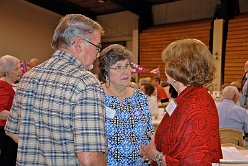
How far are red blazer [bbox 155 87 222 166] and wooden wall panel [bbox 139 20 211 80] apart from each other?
9.13 metres

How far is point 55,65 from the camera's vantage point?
1512 mm

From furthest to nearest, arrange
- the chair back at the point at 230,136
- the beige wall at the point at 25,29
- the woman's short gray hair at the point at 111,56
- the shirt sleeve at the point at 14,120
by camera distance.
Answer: the beige wall at the point at 25,29
the chair back at the point at 230,136
the woman's short gray hair at the point at 111,56
the shirt sleeve at the point at 14,120

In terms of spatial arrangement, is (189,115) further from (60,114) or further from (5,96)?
(5,96)

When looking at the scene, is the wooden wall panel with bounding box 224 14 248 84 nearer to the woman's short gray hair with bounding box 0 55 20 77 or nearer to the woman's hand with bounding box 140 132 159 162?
the woman's short gray hair with bounding box 0 55 20 77

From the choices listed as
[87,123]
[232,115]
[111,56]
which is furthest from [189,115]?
[232,115]

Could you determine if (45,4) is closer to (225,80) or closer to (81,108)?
(225,80)

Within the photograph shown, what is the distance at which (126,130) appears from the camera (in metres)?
2.23

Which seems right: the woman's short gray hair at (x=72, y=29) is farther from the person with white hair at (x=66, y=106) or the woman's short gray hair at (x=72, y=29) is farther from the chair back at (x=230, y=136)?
the chair back at (x=230, y=136)

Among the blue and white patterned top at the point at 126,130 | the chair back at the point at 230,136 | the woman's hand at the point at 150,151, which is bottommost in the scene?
the woman's hand at the point at 150,151

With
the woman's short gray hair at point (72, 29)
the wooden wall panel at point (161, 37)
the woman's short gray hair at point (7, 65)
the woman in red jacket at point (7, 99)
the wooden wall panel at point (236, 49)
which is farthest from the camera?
the wooden wall panel at point (161, 37)

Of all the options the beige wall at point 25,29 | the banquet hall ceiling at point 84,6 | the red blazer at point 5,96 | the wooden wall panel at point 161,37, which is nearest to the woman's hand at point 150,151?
the red blazer at point 5,96

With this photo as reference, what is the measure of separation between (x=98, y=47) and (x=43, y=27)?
1312cm

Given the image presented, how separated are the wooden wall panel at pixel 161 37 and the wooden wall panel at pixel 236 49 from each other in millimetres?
834

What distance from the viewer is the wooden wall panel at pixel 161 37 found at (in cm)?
1065
